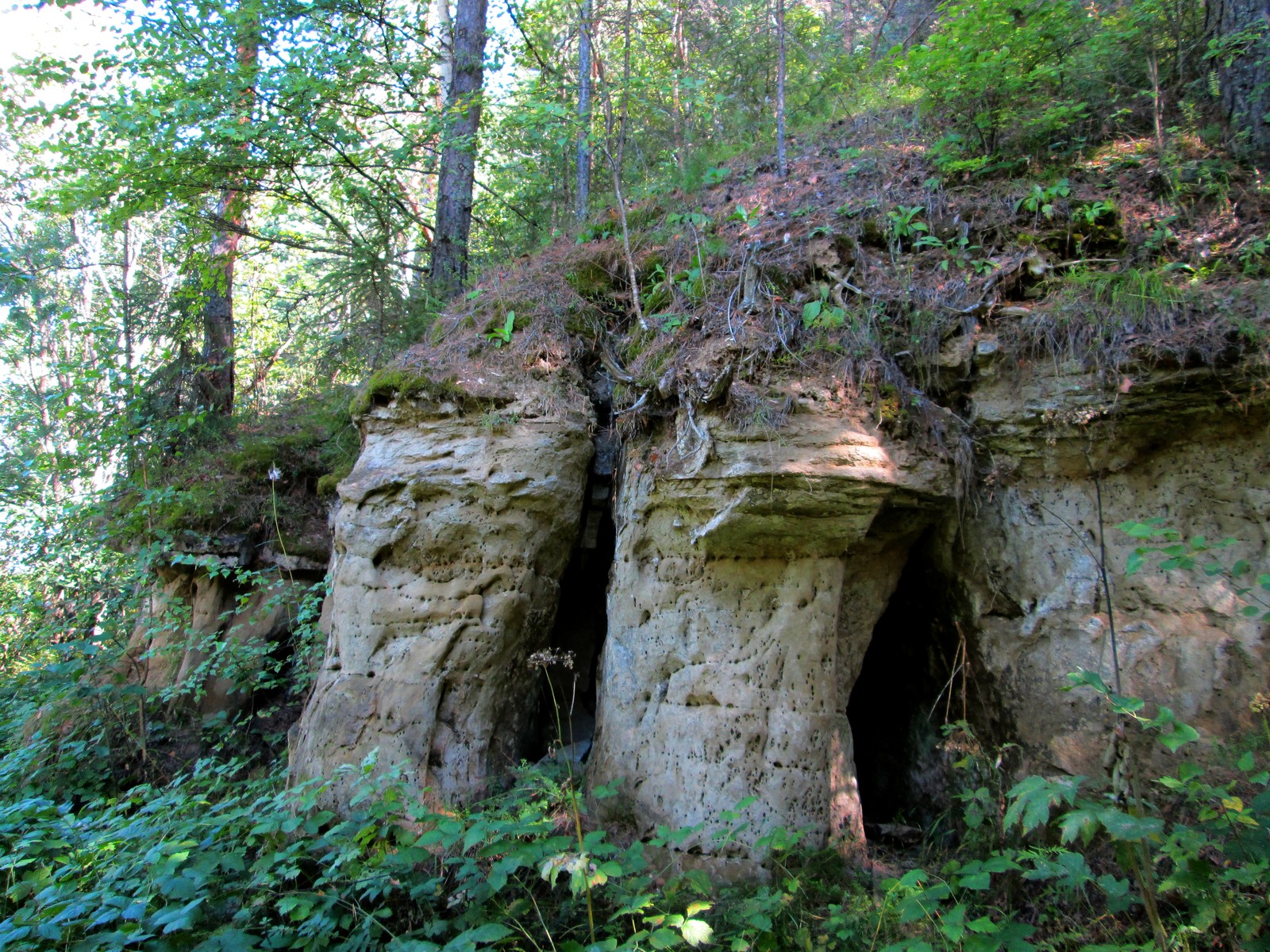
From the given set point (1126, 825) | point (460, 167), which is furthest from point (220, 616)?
point (1126, 825)

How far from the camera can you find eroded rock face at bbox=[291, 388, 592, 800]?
5.57 m

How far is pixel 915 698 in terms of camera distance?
5.92 metres

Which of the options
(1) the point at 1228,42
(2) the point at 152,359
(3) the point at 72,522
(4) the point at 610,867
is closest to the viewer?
(4) the point at 610,867

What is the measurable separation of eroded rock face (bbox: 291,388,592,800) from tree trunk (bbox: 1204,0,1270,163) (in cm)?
544

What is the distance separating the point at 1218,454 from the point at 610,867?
14.6 ft

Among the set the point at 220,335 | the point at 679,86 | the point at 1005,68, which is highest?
the point at 679,86

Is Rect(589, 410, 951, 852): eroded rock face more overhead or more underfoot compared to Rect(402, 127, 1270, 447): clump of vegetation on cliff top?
more underfoot

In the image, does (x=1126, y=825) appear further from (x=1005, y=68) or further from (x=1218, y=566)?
→ (x=1005, y=68)

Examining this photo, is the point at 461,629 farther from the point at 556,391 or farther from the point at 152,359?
the point at 152,359

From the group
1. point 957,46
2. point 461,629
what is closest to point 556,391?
point 461,629

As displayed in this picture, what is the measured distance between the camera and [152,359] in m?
9.06

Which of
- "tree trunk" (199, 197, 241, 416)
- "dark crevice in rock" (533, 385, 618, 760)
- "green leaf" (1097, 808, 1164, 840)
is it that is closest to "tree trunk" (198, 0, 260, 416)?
"tree trunk" (199, 197, 241, 416)

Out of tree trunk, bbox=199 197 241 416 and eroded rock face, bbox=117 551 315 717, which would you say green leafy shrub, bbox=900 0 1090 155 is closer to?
eroded rock face, bbox=117 551 315 717

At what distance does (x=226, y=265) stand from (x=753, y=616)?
818 cm
